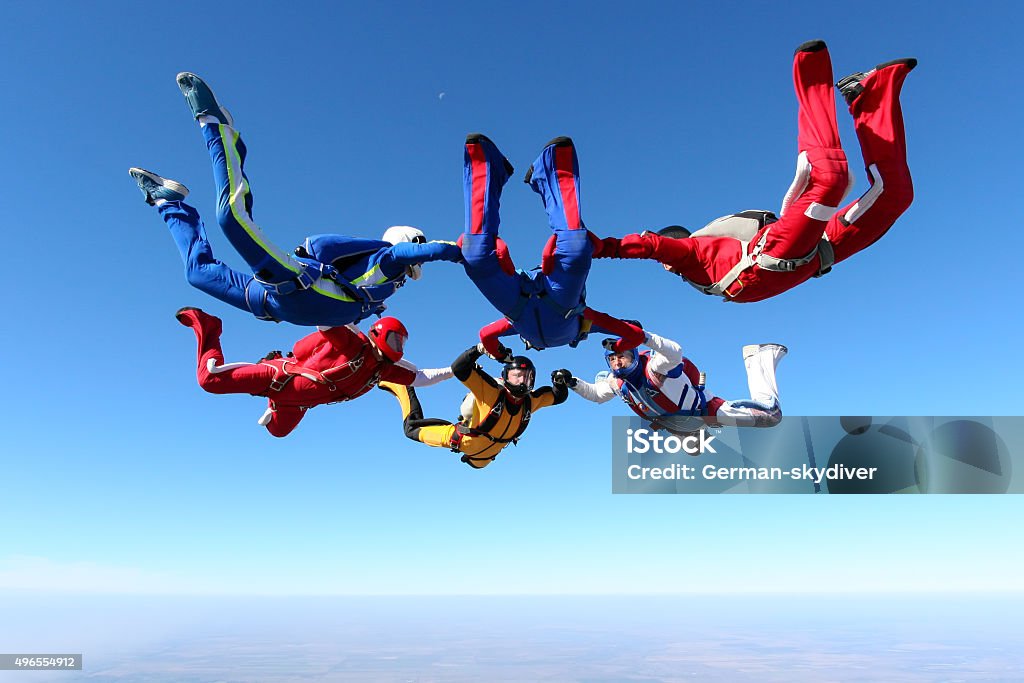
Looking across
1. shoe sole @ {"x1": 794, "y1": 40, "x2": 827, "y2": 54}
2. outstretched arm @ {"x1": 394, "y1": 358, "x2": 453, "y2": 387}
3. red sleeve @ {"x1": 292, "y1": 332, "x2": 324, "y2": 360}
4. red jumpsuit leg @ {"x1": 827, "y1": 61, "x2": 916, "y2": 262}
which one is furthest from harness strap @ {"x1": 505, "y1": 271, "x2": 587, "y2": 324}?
red sleeve @ {"x1": 292, "y1": 332, "x2": 324, "y2": 360}

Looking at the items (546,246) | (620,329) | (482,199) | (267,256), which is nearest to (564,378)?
(620,329)

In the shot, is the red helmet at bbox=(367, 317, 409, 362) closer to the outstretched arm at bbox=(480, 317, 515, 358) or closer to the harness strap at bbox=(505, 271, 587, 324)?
the outstretched arm at bbox=(480, 317, 515, 358)

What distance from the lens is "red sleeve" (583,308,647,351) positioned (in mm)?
7086

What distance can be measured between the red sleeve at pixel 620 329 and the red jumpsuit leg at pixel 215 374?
475 cm

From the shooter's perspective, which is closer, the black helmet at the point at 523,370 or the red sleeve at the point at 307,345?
the red sleeve at the point at 307,345

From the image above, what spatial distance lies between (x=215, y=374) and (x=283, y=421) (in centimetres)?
180

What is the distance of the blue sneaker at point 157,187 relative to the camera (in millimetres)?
6573

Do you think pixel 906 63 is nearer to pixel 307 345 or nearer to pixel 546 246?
pixel 546 246

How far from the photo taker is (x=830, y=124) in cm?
484

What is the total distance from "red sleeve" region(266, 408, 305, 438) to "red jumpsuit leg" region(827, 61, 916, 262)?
27.3ft

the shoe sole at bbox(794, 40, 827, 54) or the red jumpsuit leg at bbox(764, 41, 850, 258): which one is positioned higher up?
the shoe sole at bbox(794, 40, 827, 54)

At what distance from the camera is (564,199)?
18.6ft

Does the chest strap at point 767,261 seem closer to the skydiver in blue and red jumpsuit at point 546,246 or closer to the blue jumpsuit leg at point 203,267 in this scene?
the skydiver in blue and red jumpsuit at point 546,246

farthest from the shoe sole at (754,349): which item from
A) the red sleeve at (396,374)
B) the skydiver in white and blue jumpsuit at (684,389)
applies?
the red sleeve at (396,374)
